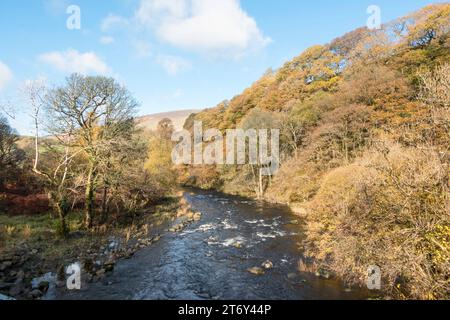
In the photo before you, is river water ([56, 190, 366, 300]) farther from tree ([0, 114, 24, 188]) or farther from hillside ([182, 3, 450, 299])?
tree ([0, 114, 24, 188])

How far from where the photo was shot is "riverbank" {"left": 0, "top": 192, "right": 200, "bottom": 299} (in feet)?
33.1

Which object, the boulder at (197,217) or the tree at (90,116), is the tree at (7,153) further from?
the boulder at (197,217)

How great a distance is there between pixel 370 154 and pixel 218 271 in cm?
1126

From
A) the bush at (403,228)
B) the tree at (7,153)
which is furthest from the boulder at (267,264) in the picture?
the tree at (7,153)

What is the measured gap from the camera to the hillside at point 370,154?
7805 millimetres

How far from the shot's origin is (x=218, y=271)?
1194 cm

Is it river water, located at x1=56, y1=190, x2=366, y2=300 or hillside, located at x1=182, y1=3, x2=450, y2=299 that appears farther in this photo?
river water, located at x1=56, y1=190, x2=366, y2=300

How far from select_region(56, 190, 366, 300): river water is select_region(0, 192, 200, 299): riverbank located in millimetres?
894

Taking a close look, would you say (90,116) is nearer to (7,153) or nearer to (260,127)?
(7,153)

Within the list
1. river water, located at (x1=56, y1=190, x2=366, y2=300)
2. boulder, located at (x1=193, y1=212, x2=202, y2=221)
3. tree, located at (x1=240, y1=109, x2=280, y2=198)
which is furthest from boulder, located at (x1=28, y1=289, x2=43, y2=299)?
tree, located at (x1=240, y1=109, x2=280, y2=198)

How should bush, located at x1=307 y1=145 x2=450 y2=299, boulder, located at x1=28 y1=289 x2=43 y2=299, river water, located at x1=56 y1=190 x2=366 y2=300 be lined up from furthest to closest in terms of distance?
river water, located at x1=56 y1=190 x2=366 y2=300 < boulder, located at x1=28 y1=289 x2=43 y2=299 < bush, located at x1=307 y1=145 x2=450 y2=299

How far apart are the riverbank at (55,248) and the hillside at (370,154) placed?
1036cm

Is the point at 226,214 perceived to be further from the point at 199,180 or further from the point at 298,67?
the point at 298,67
